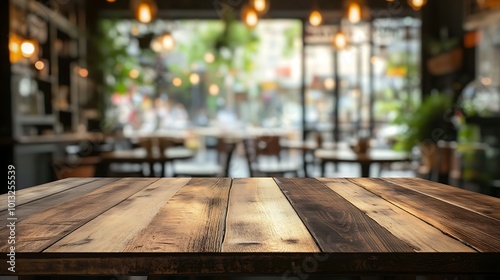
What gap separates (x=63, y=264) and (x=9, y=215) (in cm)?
42

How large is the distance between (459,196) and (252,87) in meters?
8.65

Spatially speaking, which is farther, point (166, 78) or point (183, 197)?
point (166, 78)

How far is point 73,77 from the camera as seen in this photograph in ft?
25.4

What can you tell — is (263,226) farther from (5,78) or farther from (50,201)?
(5,78)

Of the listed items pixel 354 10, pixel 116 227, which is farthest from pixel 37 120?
pixel 116 227

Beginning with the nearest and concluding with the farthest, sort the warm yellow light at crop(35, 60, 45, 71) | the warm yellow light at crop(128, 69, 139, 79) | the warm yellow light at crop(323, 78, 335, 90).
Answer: the warm yellow light at crop(35, 60, 45, 71), the warm yellow light at crop(323, 78, 335, 90), the warm yellow light at crop(128, 69, 139, 79)

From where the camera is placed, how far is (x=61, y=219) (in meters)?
1.17

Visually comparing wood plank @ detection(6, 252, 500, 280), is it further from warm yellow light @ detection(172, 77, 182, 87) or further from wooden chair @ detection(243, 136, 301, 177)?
warm yellow light @ detection(172, 77, 182, 87)

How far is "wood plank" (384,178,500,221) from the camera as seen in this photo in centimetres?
132

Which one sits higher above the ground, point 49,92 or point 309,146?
point 49,92

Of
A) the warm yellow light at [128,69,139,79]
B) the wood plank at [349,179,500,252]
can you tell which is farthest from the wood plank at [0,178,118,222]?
the warm yellow light at [128,69,139,79]

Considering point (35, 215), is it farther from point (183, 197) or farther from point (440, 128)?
point (440, 128)

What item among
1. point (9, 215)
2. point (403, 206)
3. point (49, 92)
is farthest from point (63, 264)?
point (49, 92)

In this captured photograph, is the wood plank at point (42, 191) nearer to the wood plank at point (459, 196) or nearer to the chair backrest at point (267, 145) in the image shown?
the wood plank at point (459, 196)
